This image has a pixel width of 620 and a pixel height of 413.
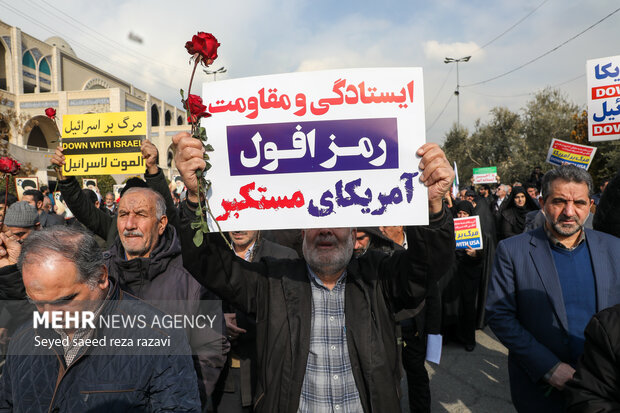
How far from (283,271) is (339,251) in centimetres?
30

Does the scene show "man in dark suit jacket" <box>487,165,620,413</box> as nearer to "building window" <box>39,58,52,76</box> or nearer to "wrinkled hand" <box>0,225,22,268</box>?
"wrinkled hand" <box>0,225,22,268</box>

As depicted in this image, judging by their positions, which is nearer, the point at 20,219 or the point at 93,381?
the point at 93,381

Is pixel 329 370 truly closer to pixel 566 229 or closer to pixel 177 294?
pixel 177 294

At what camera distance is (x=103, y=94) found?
33.0 m

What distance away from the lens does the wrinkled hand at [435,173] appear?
4.99 ft

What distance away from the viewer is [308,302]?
1.78 meters

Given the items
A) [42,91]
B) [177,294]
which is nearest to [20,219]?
[177,294]

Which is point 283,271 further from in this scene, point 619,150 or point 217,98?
point 619,150

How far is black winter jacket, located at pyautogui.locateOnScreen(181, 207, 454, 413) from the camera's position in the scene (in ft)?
5.33

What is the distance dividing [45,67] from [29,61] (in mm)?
2269

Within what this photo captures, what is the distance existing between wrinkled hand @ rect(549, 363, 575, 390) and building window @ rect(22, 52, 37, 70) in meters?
43.9

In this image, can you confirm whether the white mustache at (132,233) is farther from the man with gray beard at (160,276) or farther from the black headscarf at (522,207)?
the black headscarf at (522,207)

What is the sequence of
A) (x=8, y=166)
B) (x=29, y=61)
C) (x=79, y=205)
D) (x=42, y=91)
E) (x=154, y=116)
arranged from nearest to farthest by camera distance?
(x=8, y=166), (x=79, y=205), (x=29, y=61), (x=42, y=91), (x=154, y=116)

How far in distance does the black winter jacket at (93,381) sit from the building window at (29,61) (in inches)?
1683
